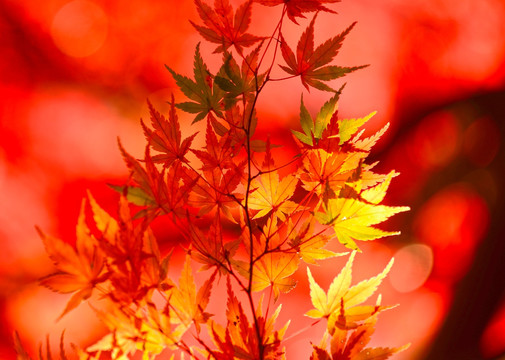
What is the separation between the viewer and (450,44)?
46.7 inches

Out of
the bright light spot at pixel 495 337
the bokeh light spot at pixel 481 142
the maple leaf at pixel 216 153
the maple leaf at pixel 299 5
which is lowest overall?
the bright light spot at pixel 495 337

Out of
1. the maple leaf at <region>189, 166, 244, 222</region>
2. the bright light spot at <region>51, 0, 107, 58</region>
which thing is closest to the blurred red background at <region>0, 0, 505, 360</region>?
the bright light spot at <region>51, 0, 107, 58</region>

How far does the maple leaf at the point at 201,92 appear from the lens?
18.0 inches

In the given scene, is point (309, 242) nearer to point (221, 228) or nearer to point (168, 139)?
point (221, 228)

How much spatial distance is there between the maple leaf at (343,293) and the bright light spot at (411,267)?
0.76 meters

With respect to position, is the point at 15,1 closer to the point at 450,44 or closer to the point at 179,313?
the point at 179,313

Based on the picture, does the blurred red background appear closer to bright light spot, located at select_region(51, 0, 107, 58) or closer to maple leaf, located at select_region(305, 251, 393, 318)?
bright light spot, located at select_region(51, 0, 107, 58)

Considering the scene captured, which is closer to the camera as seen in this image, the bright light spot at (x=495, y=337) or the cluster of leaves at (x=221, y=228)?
the cluster of leaves at (x=221, y=228)

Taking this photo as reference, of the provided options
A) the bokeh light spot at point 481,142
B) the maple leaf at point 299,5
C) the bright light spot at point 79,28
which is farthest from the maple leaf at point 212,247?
the bokeh light spot at point 481,142

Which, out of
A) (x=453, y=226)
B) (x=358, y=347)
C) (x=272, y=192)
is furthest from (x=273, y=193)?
(x=453, y=226)

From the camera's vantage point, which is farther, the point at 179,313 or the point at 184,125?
the point at 184,125

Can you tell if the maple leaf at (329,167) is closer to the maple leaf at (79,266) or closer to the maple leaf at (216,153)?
the maple leaf at (216,153)

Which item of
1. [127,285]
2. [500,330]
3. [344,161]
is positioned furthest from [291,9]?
[500,330]

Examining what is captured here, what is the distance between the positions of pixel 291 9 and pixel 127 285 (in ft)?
1.11
